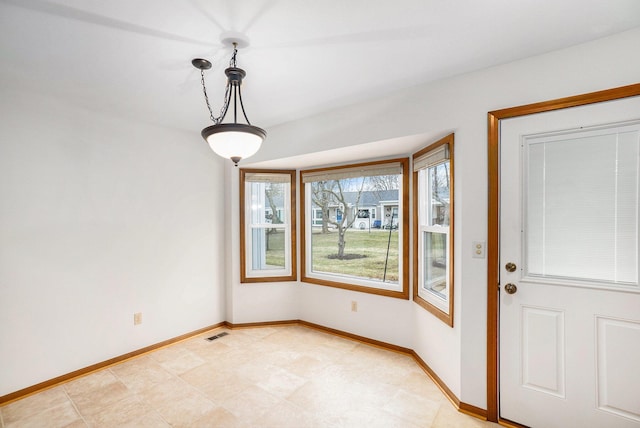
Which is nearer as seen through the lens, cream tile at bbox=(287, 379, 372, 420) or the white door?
the white door

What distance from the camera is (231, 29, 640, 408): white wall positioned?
1.75 m

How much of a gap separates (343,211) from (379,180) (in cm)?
62

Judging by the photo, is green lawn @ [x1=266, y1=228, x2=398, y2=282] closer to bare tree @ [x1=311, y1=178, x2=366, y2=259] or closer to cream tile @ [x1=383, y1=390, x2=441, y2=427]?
bare tree @ [x1=311, y1=178, x2=366, y2=259]

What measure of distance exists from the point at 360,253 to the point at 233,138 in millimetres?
2279

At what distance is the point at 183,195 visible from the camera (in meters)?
3.46

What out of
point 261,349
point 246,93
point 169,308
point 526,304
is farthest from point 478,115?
point 169,308

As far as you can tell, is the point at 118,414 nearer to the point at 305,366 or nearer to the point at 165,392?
the point at 165,392

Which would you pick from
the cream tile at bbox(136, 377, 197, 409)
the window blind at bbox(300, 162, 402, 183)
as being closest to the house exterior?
the window blind at bbox(300, 162, 402, 183)

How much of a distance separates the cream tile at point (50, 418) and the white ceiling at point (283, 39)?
2465mm

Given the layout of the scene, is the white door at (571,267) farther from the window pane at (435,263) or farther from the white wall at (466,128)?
the window pane at (435,263)

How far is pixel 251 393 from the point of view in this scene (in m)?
2.36

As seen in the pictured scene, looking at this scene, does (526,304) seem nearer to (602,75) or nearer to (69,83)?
(602,75)

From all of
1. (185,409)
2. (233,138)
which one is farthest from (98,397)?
(233,138)

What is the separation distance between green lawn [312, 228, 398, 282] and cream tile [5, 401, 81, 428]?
2578mm
